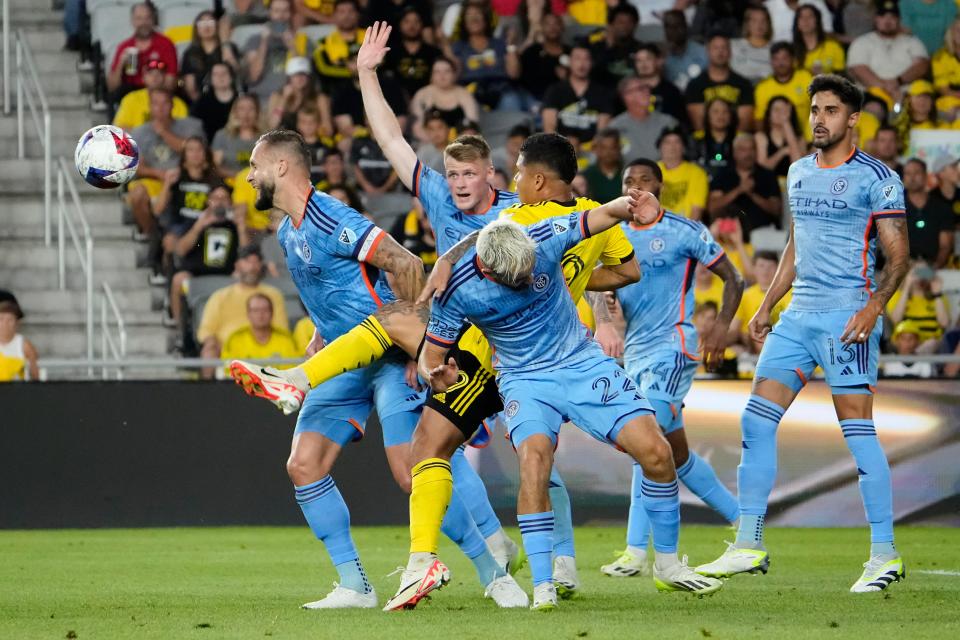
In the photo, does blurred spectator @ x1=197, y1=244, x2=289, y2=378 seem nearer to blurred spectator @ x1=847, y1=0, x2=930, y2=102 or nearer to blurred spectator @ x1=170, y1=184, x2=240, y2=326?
blurred spectator @ x1=170, y1=184, x2=240, y2=326

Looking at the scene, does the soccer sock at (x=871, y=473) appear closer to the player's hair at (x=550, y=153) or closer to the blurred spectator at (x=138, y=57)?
the player's hair at (x=550, y=153)

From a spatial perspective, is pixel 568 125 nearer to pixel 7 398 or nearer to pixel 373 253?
pixel 7 398

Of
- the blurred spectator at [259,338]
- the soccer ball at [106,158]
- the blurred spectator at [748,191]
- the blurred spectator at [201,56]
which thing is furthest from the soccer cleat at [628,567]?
the blurred spectator at [201,56]

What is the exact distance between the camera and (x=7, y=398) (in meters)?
13.4

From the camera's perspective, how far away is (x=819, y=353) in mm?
8797

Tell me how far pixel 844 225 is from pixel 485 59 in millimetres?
9918

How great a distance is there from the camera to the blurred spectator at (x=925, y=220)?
16.5 metres

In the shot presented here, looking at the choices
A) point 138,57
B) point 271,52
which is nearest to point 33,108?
point 138,57

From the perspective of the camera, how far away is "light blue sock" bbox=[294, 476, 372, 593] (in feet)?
26.0

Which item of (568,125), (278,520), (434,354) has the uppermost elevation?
(568,125)

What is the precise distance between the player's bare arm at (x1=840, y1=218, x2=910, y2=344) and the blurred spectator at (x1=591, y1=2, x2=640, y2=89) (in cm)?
962

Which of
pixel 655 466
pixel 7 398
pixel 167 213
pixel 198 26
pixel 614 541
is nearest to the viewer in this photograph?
pixel 655 466

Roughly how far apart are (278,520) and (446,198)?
5614mm

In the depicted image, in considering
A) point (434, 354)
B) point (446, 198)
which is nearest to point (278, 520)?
point (446, 198)
